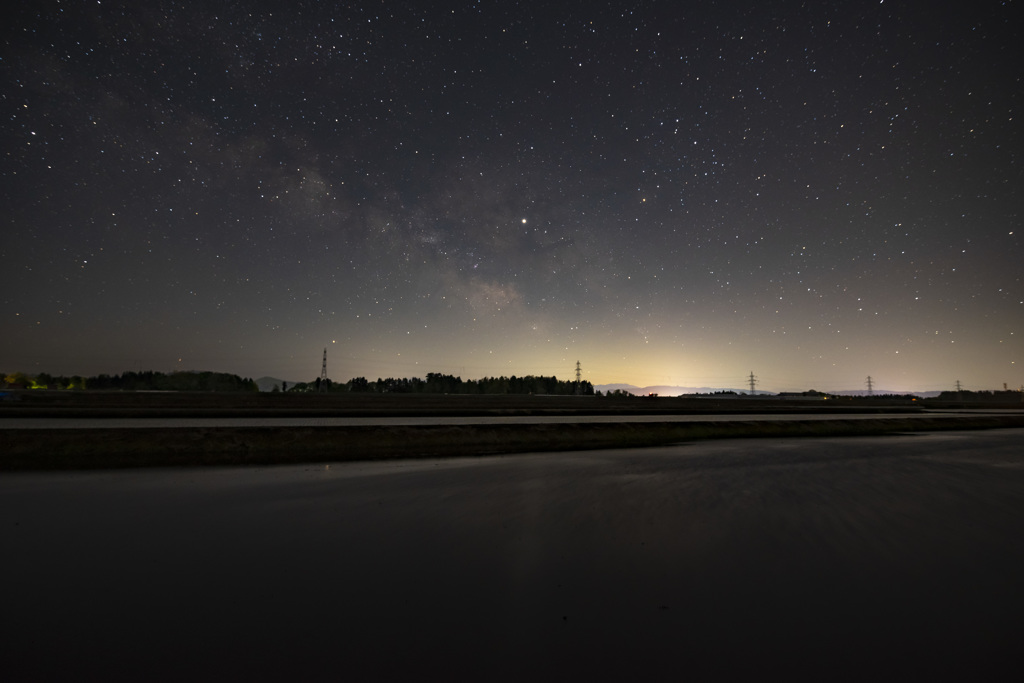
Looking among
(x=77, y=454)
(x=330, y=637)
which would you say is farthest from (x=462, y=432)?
(x=330, y=637)

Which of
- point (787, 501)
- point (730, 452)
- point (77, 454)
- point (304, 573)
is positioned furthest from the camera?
point (730, 452)

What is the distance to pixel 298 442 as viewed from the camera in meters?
9.96

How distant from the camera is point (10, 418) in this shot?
16.2 meters

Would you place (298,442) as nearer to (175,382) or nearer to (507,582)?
(507,582)

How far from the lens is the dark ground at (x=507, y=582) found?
2312 millimetres

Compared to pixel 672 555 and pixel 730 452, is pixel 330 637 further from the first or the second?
pixel 730 452

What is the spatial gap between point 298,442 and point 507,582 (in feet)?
27.3

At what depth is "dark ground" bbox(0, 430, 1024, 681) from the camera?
91.0 inches

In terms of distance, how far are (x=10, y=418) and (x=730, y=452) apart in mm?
25918

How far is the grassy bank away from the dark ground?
5.93ft

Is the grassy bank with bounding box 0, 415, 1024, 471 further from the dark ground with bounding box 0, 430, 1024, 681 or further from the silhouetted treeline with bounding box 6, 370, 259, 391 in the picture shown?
the silhouetted treeline with bounding box 6, 370, 259, 391

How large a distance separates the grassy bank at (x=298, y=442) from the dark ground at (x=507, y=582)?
1808 mm

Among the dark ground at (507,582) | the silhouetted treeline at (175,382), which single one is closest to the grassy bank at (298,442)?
the dark ground at (507,582)

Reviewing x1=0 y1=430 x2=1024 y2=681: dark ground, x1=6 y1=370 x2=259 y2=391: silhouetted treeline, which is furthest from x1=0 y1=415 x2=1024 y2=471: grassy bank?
x1=6 y1=370 x2=259 y2=391: silhouetted treeline
